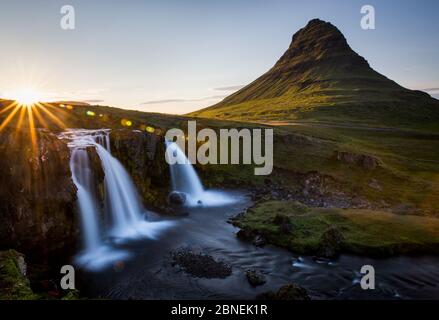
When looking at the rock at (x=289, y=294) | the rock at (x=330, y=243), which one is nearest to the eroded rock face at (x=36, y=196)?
the rock at (x=289, y=294)

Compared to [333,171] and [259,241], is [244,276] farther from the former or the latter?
[333,171]

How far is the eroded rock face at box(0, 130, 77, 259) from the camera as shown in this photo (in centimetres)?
2256

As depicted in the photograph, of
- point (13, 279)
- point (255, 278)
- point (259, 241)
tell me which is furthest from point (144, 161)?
point (13, 279)

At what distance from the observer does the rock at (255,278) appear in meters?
21.2

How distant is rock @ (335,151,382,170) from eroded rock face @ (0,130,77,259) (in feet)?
141

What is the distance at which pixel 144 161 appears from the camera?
41844 millimetres

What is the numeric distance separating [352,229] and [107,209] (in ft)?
74.3

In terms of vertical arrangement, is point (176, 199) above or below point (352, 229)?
above

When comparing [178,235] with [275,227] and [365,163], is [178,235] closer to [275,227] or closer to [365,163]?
[275,227]

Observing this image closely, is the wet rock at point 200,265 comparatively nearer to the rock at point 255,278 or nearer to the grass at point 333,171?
the rock at point 255,278

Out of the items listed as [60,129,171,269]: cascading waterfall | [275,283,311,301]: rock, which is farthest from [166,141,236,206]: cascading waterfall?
[275,283,311,301]: rock
